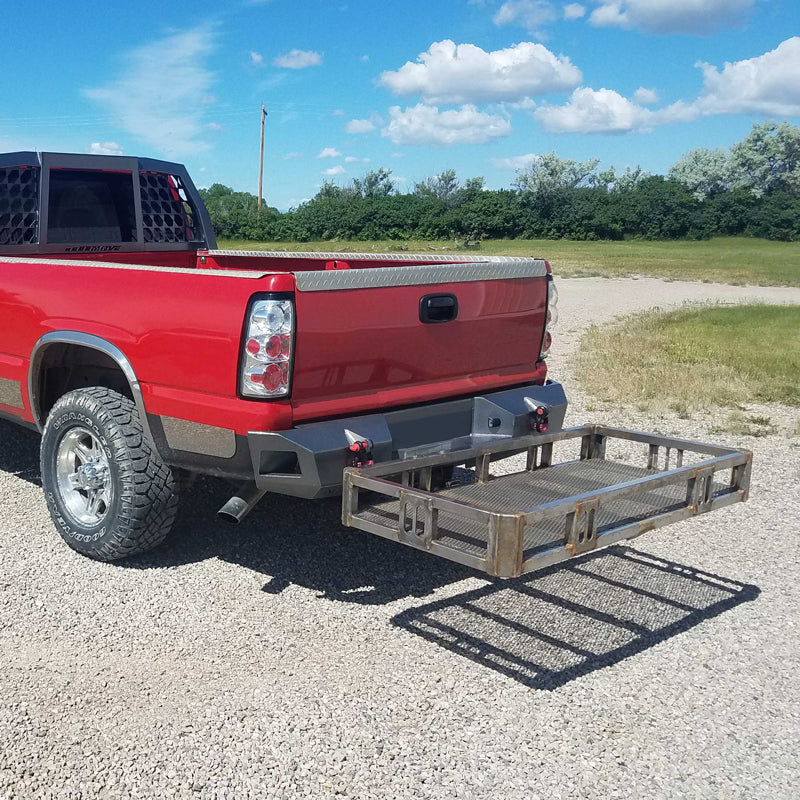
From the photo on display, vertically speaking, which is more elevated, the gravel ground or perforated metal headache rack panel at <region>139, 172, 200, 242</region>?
perforated metal headache rack panel at <region>139, 172, 200, 242</region>

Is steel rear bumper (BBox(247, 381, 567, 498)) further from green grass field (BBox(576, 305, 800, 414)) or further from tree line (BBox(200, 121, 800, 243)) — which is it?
tree line (BBox(200, 121, 800, 243))

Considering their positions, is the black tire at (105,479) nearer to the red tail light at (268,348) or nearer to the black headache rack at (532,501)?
the red tail light at (268,348)

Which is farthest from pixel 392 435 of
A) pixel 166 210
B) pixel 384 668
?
pixel 166 210

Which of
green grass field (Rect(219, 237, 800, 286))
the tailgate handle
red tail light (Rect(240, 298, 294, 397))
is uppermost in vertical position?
the tailgate handle

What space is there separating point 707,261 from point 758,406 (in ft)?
120

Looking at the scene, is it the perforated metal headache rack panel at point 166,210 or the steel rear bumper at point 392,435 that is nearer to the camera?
the steel rear bumper at point 392,435

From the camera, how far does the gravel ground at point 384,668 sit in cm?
310

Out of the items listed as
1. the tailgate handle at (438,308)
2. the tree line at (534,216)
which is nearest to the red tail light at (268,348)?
the tailgate handle at (438,308)

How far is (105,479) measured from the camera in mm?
4727

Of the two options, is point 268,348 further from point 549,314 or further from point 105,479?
point 549,314

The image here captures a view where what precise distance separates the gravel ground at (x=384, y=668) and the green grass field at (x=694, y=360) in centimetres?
443

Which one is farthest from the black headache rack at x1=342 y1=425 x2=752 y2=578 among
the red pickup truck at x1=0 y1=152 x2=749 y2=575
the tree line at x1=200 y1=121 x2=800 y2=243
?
the tree line at x1=200 y1=121 x2=800 y2=243

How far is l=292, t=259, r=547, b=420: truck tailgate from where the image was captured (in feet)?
13.1

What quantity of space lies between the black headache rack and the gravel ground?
57 centimetres
